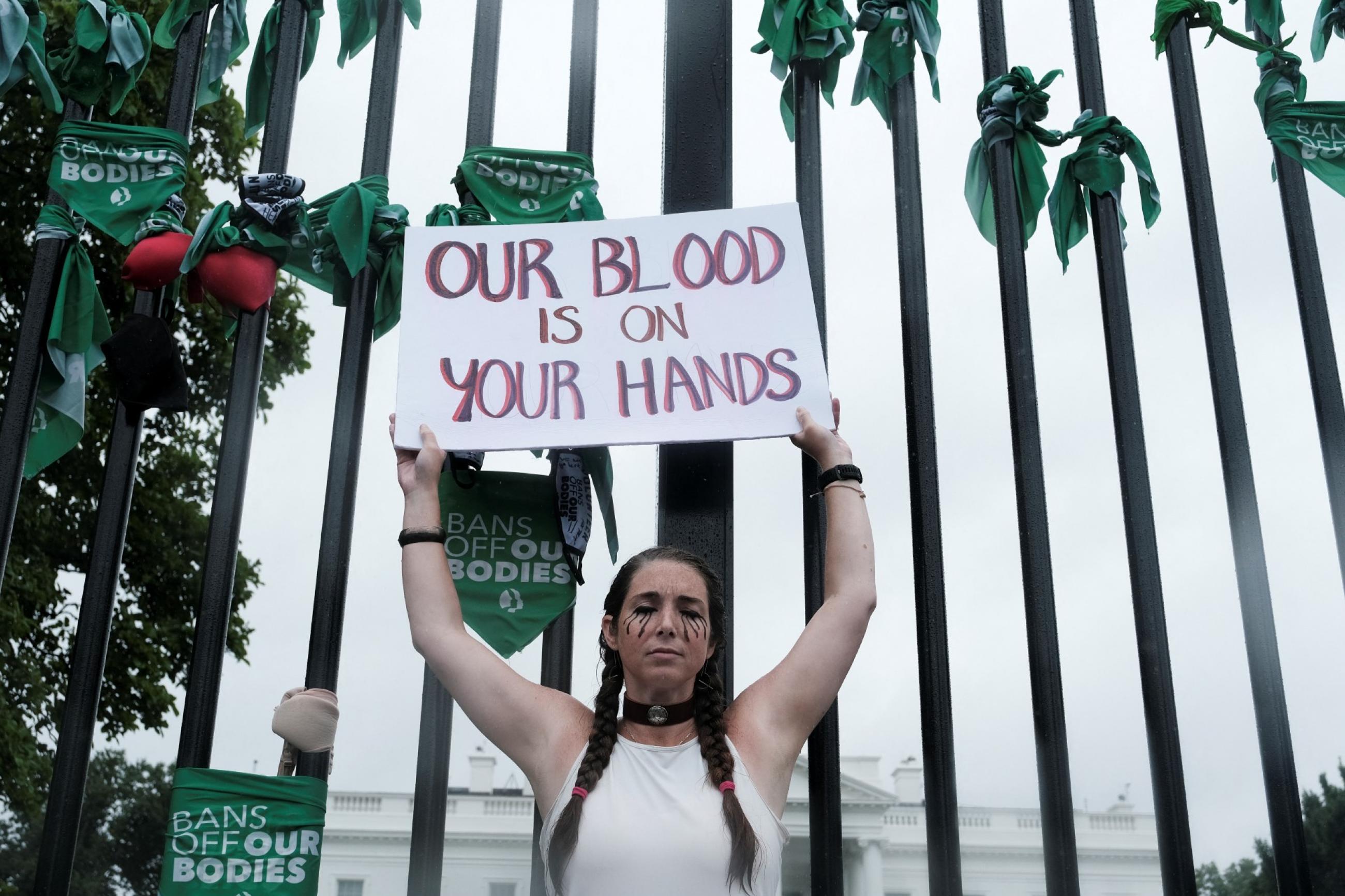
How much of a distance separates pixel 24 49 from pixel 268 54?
0.49 meters

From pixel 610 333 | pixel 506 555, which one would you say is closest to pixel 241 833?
pixel 506 555

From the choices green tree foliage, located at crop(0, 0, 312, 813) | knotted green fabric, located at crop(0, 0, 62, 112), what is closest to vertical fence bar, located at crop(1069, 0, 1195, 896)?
knotted green fabric, located at crop(0, 0, 62, 112)

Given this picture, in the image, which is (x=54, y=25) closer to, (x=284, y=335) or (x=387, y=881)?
(x=284, y=335)

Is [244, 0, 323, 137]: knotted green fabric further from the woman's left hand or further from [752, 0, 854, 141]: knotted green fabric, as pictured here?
the woman's left hand

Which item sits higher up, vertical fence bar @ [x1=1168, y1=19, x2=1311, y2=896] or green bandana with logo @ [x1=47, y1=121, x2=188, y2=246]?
green bandana with logo @ [x1=47, y1=121, x2=188, y2=246]

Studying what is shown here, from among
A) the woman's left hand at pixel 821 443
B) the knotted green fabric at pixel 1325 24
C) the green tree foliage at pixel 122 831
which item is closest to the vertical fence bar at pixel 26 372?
the woman's left hand at pixel 821 443

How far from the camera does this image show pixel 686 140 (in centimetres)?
279

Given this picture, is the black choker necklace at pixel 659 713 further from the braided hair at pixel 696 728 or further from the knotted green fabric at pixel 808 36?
the knotted green fabric at pixel 808 36

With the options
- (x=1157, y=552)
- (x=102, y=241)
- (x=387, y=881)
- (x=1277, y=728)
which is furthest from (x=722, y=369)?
(x=387, y=881)

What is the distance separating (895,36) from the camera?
8.91 ft

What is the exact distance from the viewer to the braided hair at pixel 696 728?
1.98 meters

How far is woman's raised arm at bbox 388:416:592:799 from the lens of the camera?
7.12ft

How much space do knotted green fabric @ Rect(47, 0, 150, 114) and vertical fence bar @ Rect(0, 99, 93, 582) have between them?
92mm

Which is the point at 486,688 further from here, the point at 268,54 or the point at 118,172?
the point at 268,54
